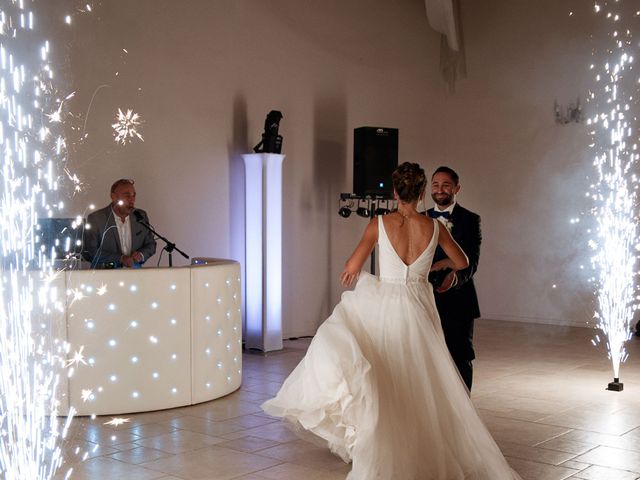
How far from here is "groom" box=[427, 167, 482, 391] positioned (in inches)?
199

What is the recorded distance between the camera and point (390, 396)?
4152mm

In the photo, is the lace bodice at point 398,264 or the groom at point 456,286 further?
the groom at point 456,286

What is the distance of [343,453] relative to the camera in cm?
446

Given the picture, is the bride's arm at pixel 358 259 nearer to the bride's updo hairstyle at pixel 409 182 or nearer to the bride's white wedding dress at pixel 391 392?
the bride's white wedding dress at pixel 391 392

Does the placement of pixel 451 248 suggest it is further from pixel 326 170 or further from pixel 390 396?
pixel 326 170

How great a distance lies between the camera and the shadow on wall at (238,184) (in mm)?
8750

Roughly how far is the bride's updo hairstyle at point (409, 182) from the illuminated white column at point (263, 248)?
13.5 feet

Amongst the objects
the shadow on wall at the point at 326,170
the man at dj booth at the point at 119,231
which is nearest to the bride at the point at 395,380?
the man at dj booth at the point at 119,231

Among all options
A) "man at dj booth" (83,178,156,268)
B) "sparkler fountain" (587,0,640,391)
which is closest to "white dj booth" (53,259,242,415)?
"man at dj booth" (83,178,156,268)

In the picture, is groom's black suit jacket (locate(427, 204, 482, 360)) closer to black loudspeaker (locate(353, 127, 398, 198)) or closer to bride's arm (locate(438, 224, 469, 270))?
bride's arm (locate(438, 224, 469, 270))

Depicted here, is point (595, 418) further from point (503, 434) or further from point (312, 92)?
point (312, 92)

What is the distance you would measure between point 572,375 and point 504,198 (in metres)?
4.53

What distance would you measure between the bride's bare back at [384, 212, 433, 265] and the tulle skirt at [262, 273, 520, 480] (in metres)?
0.17

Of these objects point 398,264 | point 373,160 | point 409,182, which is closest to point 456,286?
point 398,264
